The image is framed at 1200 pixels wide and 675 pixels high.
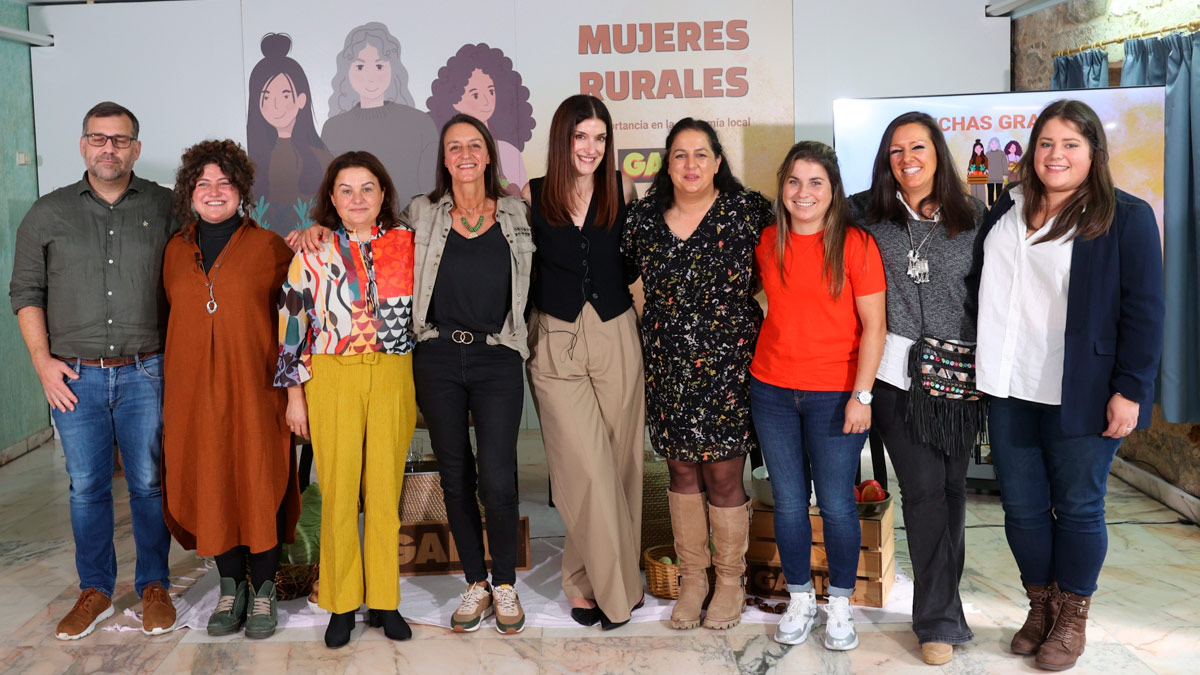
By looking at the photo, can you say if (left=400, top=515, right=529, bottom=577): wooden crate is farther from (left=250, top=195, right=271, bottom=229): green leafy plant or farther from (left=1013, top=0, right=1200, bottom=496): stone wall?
(left=1013, top=0, right=1200, bottom=496): stone wall

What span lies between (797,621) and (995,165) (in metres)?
2.60

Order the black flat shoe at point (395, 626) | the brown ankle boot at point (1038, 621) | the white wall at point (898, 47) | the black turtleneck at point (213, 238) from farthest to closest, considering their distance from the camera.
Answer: the white wall at point (898, 47) → the black flat shoe at point (395, 626) → the black turtleneck at point (213, 238) → the brown ankle boot at point (1038, 621)

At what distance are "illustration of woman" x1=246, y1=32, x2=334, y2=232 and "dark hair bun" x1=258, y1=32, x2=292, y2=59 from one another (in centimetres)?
10

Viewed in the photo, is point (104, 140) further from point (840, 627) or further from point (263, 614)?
point (840, 627)

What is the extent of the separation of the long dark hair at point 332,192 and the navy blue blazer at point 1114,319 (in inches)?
79.2

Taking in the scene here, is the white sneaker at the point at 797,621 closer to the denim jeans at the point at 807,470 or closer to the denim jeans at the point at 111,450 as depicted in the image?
the denim jeans at the point at 807,470

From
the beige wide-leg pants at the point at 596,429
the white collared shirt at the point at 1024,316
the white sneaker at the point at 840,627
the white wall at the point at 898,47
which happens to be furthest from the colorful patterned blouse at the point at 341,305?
the white wall at the point at 898,47

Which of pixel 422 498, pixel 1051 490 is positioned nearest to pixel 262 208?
pixel 422 498

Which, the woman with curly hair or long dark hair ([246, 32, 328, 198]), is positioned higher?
long dark hair ([246, 32, 328, 198])

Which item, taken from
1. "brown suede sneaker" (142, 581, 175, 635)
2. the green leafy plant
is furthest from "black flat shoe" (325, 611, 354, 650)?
the green leafy plant

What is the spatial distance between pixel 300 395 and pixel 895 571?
227 centimetres

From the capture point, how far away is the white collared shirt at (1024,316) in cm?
269

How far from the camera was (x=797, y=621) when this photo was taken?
10.2ft

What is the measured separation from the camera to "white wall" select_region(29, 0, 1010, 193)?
5.68 metres
